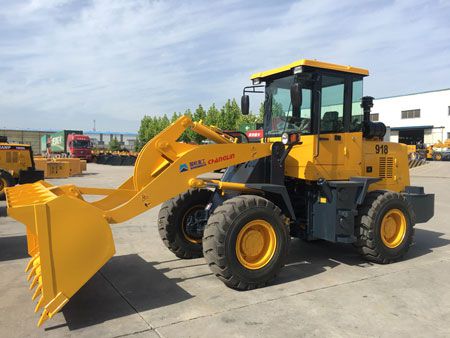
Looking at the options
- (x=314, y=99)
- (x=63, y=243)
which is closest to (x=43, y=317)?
(x=63, y=243)

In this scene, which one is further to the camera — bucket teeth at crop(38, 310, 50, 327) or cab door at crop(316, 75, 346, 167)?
cab door at crop(316, 75, 346, 167)

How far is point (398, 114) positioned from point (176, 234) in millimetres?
56265

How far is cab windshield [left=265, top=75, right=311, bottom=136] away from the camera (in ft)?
19.7

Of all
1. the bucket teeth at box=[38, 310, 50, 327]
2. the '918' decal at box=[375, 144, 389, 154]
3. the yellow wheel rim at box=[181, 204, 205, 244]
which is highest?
the '918' decal at box=[375, 144, 389, 154]

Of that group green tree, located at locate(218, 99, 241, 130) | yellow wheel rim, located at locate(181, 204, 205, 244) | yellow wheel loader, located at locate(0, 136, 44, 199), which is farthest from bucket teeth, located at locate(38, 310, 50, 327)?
green tree, located at locate(218, 99, 241, 130)

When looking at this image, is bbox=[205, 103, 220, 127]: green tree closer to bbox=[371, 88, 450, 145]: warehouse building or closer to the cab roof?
bbox=[371, 88, 450, 145]: warehouse building

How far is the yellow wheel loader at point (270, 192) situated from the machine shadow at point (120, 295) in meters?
0.46

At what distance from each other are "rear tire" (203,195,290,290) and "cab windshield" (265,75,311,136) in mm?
1575

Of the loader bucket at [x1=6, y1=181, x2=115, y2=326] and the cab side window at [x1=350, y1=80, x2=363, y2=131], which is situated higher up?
the cab side window at [x1=350, y1=80, x2=363, y2=131]

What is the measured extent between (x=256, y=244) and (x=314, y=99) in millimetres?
2377

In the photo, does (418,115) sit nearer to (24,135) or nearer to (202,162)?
(202,162)

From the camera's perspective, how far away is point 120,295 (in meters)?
4.72

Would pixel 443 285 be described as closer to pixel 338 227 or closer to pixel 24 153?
pixel 338 227

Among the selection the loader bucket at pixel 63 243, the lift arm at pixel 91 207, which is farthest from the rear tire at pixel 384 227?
the loader bucket at pixel 63 243
